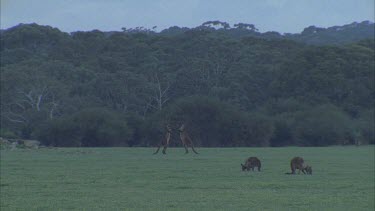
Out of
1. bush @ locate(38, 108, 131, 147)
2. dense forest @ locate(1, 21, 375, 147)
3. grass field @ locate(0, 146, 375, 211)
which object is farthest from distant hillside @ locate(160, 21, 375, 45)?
grass field @ locate(0, 146, 375, 211)

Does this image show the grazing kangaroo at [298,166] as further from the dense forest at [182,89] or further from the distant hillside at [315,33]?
the distant hillside at [315,33]

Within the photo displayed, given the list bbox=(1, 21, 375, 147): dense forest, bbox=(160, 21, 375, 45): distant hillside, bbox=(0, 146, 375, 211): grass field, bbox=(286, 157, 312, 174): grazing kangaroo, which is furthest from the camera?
bbox=(160, 21, 375, 45): distant hillside

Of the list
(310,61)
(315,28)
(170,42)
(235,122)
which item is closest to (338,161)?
(235,122)

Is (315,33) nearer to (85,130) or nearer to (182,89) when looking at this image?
(182,89)

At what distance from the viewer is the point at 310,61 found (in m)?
54.8

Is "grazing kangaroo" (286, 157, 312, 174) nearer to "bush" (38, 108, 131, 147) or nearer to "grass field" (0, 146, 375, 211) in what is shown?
"grass field" (0, 146, 375, 211)

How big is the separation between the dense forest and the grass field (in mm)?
20404

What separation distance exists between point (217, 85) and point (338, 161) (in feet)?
103

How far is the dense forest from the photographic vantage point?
46.8 metres

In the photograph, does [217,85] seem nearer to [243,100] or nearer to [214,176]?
[243,100]

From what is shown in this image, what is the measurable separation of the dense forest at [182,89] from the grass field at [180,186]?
66.9ft

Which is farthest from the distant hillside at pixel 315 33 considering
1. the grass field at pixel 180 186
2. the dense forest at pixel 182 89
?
the grass field at pixel 180 186

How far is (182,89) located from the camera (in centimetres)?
5744

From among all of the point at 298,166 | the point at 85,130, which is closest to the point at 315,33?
the point at 85,130
